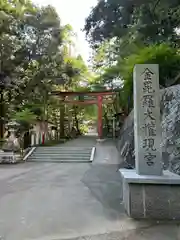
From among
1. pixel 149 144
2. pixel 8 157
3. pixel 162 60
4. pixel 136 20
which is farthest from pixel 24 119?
pixel 149 144

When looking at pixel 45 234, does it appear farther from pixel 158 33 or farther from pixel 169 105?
pixel 158 33

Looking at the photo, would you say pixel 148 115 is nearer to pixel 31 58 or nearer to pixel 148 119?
pixel 148 119

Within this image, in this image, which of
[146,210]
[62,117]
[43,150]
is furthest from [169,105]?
[62,117]

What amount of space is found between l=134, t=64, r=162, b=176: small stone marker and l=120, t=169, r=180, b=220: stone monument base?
0.27m

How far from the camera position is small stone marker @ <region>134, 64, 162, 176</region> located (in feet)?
14.4

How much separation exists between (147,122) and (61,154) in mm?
8712

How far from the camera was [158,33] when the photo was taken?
10641mm

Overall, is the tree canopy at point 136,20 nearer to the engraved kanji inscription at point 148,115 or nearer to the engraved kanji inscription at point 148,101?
the engraved kanji inscription at point 148,101

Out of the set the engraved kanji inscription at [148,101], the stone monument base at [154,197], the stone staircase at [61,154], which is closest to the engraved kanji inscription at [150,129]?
the engraved kanji inscription at [148,101]

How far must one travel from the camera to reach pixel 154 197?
4094 mm

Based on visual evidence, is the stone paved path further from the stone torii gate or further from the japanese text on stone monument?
the stone torii gate

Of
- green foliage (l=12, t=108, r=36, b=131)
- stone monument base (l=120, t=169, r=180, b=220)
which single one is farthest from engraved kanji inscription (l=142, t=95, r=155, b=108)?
green foliage (l=12, t=108, r=36, b=131)

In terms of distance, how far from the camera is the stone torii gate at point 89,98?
17.3 metres

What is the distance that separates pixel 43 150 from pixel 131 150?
232 inches
